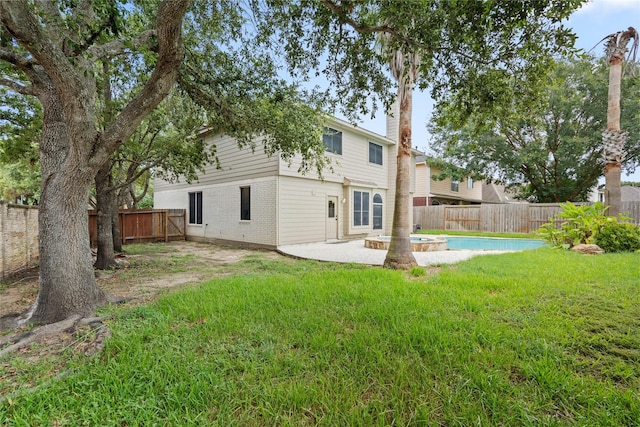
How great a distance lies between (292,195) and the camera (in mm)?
10891

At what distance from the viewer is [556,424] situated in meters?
1.74

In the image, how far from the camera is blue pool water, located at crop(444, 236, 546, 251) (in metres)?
11.3

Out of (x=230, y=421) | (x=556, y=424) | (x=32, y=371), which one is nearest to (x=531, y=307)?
(x=556, y=424)

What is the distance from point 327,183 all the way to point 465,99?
26.7ft

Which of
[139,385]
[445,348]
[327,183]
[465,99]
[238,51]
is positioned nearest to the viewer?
[139,385]

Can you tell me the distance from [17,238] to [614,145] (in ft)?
50.1

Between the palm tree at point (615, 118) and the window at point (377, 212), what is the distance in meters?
8.39

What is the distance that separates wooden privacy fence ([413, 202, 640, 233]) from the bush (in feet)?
22.9

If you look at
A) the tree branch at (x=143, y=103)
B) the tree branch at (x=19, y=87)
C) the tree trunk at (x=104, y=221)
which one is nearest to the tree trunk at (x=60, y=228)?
the tree branch at (x=19, y=87)

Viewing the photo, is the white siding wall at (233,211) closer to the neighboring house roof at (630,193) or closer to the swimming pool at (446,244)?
the swimming pool at (446,244)

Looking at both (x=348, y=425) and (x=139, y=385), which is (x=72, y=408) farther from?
(x=348, y=425)

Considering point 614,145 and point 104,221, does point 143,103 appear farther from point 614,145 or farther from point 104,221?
point 614,145

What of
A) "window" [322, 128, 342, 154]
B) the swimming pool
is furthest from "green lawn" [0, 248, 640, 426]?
"window" [322, 128, 342, 154]

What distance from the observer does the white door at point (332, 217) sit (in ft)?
41.2
